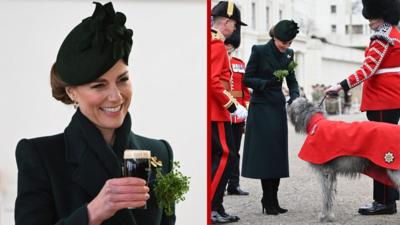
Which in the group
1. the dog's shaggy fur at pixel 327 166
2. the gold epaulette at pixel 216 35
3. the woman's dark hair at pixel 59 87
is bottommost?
the dog's shaggy fur at pixel 327 166

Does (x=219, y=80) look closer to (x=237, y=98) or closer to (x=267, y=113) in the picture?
(x=267, y=113)

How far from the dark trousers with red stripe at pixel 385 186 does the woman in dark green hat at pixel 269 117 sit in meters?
0.45

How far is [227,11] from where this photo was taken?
139 inches

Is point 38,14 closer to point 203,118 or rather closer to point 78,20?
point 78,20

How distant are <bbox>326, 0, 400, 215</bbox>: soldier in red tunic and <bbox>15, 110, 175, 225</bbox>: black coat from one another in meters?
2.11

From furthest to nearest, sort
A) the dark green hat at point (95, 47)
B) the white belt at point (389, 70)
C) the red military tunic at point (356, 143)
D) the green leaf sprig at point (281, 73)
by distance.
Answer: the green leaf sprig at point (281, 73) → the white belt at point (389, 70) → the red military tunic at point (356, 143) → the dark green hat at point (95, 47)

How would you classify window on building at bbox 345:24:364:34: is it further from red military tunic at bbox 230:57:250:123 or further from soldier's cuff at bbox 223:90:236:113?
soldier's cuff at bbox 223:90:236:113

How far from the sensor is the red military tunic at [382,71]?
365 centimetres

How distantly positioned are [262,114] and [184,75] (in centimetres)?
180

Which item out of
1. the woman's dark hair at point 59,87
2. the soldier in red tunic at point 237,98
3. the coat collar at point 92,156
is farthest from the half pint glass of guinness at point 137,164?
the soldier in red tunic at point 237,98

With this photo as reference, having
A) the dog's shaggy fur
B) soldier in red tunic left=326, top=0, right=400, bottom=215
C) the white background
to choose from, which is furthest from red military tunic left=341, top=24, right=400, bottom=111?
the white background

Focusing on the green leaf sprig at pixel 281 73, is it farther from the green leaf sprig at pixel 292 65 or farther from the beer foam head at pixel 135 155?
the beer foam head at pixel 135 155

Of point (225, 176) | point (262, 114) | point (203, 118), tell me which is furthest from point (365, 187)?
point (203, 118)

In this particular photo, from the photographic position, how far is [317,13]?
13.6 feet
